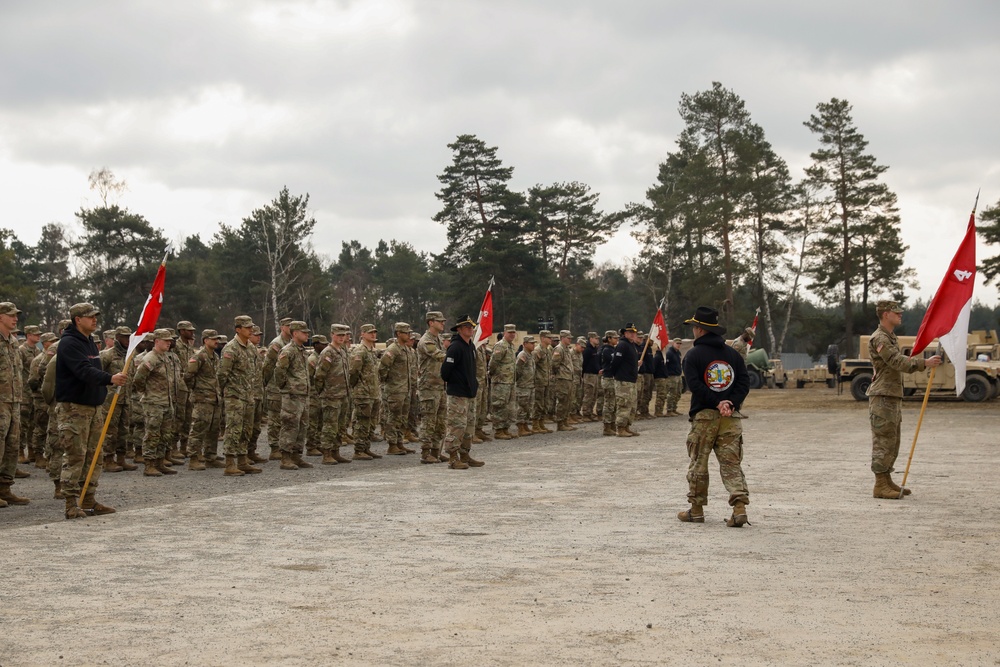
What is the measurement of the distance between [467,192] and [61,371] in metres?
49.6

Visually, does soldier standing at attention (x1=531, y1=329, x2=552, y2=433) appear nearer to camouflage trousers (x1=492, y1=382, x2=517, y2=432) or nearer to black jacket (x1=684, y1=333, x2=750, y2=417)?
camouflage trousers (x1=492, y1=382, x2=517, y2=432)

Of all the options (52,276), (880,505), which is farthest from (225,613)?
(52,276)

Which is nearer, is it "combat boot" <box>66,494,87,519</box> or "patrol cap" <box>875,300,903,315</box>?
"combat boot" <box>66,494,87,519</box>

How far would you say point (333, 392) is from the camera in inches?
629

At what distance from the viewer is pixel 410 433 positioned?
1988 centimetres

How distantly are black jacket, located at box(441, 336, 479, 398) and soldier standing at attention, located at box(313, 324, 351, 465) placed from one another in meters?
2.04

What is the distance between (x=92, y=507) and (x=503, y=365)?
10.9 meters

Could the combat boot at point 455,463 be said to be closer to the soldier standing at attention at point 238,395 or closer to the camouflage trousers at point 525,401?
the soldier standing at attention at point 238,395

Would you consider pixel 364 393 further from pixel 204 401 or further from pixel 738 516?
pixel 738 516

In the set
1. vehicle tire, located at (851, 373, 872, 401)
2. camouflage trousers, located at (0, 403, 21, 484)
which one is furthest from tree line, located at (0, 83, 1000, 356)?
camouflage trousers, located at (0, 403, 21, 484)

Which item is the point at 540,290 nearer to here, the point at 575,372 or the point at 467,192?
the point at 467,192

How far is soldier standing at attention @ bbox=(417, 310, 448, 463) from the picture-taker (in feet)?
51.2

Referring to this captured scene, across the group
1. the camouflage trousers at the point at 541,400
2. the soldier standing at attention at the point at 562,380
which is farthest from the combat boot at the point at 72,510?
the soldier standing at attention at the point at 562,380

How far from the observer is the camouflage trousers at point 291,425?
15.1 metres
